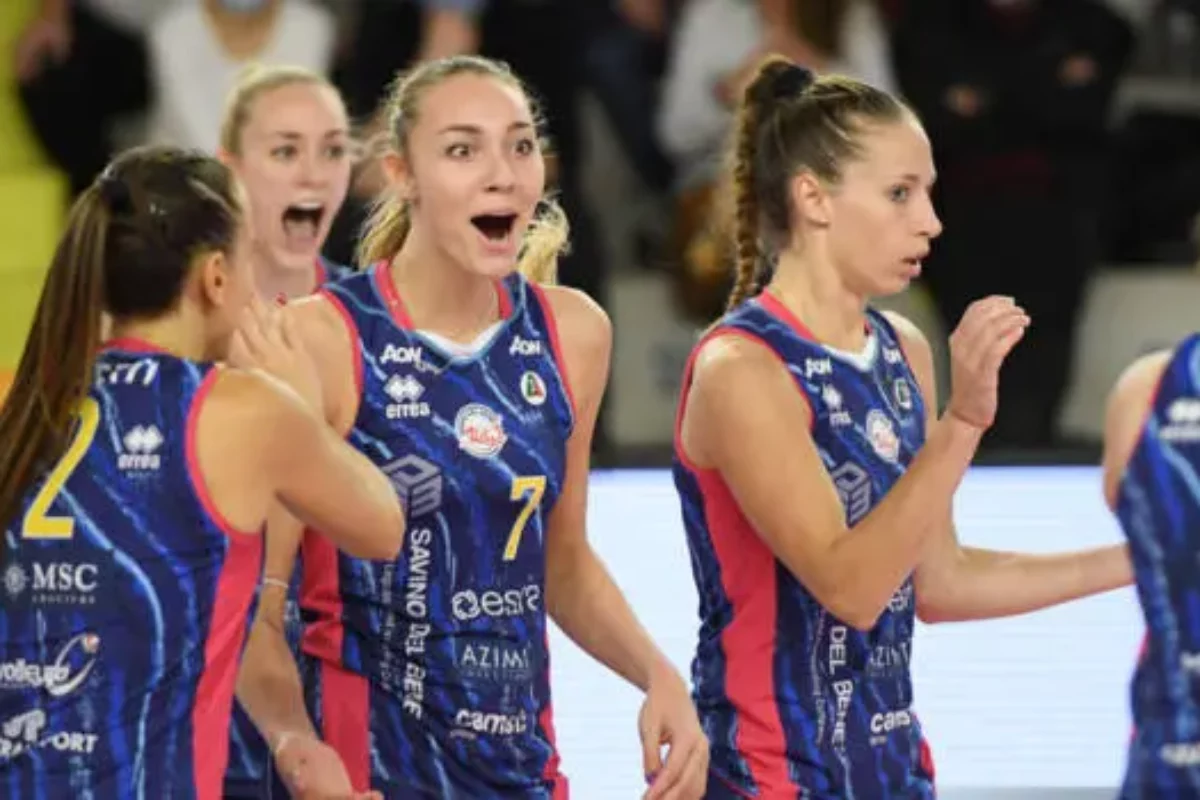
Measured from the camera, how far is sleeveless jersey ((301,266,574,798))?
4.07 metres

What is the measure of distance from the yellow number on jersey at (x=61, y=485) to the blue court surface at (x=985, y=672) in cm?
166

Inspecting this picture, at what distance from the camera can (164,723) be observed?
12.0ft

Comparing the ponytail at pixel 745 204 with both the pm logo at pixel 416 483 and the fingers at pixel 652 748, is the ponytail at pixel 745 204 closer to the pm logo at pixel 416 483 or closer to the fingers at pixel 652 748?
the pm logo at pixel 416 483

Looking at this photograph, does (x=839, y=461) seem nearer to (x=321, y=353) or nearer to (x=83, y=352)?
(x=321, y=353)

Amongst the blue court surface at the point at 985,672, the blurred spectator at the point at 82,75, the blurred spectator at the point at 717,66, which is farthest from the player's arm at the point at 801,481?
the blurred spectator at the point at 82,75

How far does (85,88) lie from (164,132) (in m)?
0.40

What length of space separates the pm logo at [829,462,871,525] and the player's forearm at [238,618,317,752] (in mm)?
822

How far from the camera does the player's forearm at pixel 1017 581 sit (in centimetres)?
423

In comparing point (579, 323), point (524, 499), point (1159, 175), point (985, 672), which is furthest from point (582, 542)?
point (1159, 175)

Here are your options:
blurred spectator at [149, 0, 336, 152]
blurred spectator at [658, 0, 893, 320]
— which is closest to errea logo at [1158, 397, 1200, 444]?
blurred spectator at [658, 0, 893, 320]

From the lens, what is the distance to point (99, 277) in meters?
3.66

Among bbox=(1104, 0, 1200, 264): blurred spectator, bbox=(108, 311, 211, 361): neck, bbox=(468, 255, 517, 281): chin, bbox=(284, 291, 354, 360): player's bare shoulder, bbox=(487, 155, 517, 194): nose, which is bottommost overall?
bbox=(108, 311, 211, 361): neck

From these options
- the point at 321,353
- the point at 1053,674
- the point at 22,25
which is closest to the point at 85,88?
the point at 22,25

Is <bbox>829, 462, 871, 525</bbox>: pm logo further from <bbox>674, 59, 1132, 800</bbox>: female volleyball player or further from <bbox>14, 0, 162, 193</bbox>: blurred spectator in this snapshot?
<bbox>14, 0, 162, 193</bbox>: blurred spectator
